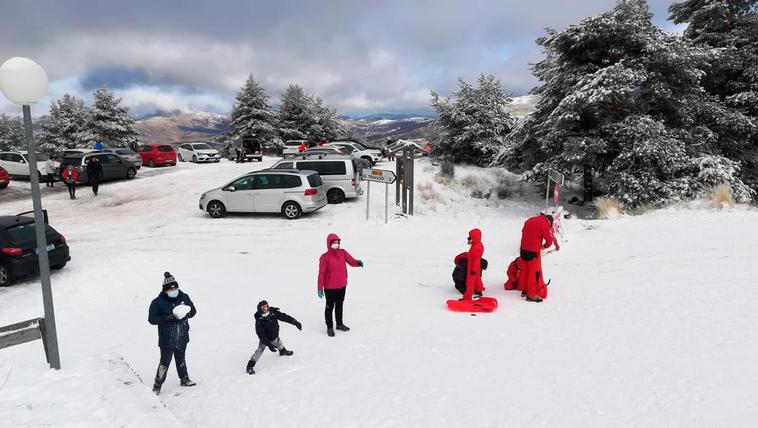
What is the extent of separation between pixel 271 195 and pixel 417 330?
10484mm

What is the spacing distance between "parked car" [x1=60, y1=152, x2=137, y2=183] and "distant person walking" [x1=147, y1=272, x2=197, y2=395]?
20.0 meters

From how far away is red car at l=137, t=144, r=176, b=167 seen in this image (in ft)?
103

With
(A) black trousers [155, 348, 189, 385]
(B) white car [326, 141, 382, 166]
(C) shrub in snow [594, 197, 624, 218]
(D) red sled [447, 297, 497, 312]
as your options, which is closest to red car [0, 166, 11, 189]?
(B) white car [326, 141, 382, 166]

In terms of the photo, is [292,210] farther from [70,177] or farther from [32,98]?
[32,98]

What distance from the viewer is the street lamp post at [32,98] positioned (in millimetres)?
4652

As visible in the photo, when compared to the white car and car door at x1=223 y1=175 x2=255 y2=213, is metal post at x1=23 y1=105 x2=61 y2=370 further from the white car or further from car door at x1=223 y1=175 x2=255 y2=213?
the white car

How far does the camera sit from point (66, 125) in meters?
48.5

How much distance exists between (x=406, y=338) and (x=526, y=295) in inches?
115

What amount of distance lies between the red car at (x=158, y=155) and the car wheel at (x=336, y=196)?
741 inches

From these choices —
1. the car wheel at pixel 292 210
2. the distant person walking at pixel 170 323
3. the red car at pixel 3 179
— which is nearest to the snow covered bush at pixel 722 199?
the car wheel at pixel 292 210

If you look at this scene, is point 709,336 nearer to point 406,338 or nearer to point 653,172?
point 406,338

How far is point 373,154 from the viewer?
30375 millimetres

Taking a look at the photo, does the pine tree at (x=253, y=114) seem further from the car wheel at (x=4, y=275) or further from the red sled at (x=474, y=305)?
the red sled at (x=474, y=305)

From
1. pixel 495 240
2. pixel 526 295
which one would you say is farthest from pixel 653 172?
pixel 526 295
